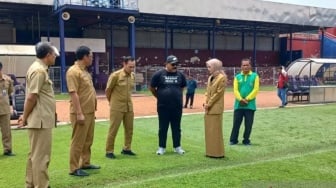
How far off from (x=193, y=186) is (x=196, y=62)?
35.9 metres

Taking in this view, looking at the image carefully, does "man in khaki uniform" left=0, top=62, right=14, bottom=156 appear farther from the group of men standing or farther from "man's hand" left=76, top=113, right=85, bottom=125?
"man's hand" left=76, top=113, right=85, bottom=125

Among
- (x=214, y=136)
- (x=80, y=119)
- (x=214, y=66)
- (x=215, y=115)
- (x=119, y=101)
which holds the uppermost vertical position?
(x=214, y=66)

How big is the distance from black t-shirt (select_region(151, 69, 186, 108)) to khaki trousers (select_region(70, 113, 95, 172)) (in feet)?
5.93

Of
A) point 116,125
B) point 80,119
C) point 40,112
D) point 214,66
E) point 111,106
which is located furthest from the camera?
point 214,66

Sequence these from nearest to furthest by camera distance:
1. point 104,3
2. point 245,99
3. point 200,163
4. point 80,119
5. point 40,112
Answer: point 40,112
point 80,119
point 200,163
point 245,99
point 104,3

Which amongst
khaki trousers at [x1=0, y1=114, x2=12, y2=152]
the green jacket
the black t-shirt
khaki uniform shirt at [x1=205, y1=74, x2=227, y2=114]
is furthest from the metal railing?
A: khaki uniform shirt at [x1=205, y1=74, x2=227, y2=114]

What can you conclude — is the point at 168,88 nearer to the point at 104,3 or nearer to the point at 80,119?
the point at 80,119

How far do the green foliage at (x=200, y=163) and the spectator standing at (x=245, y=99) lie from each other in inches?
17.6

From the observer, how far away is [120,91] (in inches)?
312

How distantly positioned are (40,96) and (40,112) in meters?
0.20

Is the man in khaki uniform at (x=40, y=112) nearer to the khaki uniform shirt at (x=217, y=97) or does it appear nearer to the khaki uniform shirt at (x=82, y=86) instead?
the khaki uniform shirt at (x=82, y=86)

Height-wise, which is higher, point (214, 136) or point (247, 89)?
point (247, 89)

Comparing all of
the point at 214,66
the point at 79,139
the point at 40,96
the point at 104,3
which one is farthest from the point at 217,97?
the point at 104,3

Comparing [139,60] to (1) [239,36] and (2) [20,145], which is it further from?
(2) [20,145]
